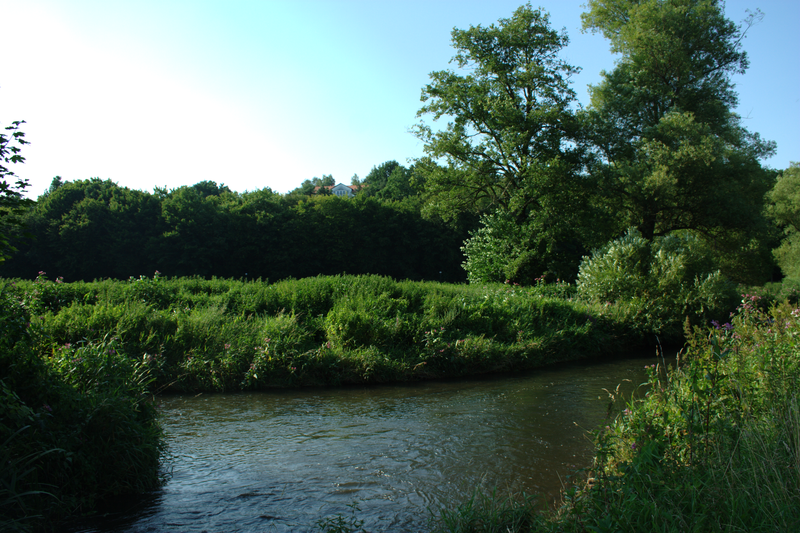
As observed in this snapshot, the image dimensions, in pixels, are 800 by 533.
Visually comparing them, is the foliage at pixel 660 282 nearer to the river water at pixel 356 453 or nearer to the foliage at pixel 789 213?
the river water at pixel 356 453

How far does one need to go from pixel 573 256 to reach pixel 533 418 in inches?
707

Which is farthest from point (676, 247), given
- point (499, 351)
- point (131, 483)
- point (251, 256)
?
point (251, 256)

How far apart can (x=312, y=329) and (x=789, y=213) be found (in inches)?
1591

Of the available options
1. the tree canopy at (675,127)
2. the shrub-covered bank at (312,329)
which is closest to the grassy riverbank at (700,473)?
the shrub-covered bank at (312,329)

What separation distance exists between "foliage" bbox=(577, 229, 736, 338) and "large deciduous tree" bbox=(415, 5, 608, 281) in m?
4.73

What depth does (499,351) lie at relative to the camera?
12.6 m

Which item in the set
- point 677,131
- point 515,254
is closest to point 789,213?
point 677,131

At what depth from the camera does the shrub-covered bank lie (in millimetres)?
10195

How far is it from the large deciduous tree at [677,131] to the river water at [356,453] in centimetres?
1756

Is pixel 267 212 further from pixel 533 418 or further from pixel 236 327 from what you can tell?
pixel 533 418

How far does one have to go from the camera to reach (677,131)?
2445 cm

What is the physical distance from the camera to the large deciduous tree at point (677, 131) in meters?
24.0

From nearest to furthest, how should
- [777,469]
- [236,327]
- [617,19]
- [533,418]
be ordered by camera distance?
1. [777,469]
2. [533,418]
3. [236,327]
4. [617,19]

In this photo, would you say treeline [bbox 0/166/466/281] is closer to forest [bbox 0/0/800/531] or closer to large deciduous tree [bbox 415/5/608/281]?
forest [bbox 0/0/800/531]
